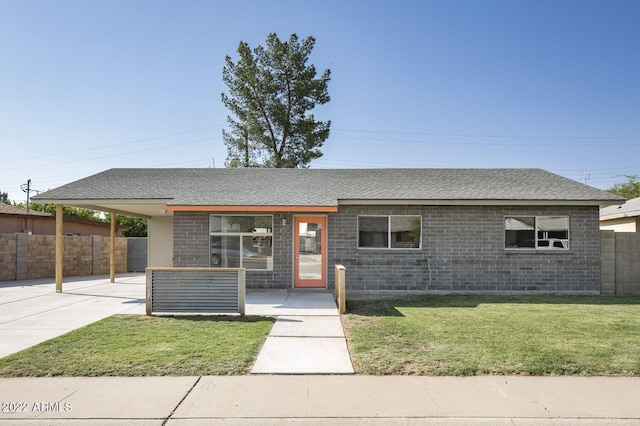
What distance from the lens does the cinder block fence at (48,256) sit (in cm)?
1638

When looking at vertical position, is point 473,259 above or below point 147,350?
above

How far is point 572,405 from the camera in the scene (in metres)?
4.50

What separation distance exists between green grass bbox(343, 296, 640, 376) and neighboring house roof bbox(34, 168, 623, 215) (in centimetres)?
305

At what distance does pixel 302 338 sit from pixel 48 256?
49.8ft

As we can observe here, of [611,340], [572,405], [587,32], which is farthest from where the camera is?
[587,32]

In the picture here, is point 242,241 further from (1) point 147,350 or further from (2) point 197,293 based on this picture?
(1) point 147,350

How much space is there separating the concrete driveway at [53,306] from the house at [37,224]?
8.29 meters

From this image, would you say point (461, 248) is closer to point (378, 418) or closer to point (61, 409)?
point (378, 418)

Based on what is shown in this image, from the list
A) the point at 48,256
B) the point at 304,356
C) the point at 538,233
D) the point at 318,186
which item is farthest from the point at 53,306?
the point at 538,233

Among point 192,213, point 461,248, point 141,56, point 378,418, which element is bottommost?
point 378,418

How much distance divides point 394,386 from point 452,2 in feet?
40.1

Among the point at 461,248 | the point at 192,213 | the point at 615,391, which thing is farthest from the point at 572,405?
the point at 192,213

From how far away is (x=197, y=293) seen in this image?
905 cm

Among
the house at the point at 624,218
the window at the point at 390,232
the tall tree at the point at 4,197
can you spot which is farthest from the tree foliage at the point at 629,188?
the tall tree at the point at 4,197
